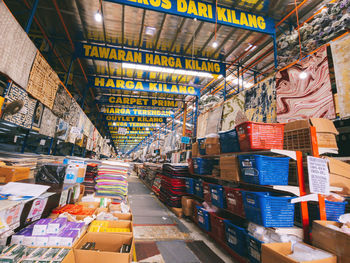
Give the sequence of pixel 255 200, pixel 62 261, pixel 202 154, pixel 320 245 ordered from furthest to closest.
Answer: pixel 202 154 → pixel 255 200 → pixel 320 245 → pixel 62 261

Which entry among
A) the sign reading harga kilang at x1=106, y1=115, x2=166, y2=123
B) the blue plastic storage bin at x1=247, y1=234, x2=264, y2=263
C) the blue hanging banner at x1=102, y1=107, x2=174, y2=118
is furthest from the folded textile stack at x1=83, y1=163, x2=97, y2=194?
the sign reading harga kilang at x1=106, y1=115, x2=166, y2=123

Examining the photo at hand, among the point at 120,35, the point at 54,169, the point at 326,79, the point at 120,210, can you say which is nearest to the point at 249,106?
the point at 326,79

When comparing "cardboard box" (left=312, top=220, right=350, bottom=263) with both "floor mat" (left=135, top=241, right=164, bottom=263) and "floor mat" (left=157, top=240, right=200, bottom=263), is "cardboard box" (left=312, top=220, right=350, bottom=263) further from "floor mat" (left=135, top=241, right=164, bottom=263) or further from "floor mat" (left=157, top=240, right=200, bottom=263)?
"floor mat" (left=135, top=241, right=164, bottom=263)

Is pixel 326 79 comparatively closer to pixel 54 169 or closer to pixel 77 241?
pixel 77 241

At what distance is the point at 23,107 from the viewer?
4.31m

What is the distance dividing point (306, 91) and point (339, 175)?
74.6 inches

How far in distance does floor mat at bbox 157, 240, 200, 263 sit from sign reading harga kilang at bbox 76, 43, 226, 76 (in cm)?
688

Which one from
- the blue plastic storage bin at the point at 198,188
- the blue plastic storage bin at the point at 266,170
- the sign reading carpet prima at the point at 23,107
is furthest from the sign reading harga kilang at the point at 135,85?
the blue plastic storage bin at the point at 266,170

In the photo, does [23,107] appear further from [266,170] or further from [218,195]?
[266,170]

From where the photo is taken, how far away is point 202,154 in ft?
16.7

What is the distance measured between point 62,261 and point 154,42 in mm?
8440

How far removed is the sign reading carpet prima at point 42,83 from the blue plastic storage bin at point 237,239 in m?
5.71

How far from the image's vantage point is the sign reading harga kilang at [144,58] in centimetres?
768

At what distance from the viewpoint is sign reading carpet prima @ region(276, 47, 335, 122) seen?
138 inches
